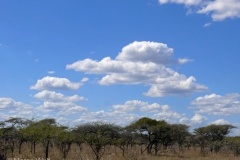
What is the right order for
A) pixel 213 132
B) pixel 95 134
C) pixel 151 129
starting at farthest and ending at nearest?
pixel 213 132 < pixel 151 129 < pixel 95 134

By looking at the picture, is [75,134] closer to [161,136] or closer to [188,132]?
[161,136]

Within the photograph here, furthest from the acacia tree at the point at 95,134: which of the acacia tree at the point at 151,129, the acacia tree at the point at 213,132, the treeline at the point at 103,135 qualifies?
the acacia tree at the point at 213,132

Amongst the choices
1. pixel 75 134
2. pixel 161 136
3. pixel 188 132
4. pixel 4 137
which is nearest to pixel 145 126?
pixel 161 136

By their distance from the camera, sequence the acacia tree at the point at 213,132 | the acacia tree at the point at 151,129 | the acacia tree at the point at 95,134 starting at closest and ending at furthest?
the acacia tree at the point at 95,134, the acacia tree at the point at 151,129, the acacia tree at the point at 213,132

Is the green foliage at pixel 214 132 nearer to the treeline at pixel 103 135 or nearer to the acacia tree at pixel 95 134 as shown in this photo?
the treeline at pixel 103 135

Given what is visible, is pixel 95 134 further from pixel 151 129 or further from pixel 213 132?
pixel 213 132

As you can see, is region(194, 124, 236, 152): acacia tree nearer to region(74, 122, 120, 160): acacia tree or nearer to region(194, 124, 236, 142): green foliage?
region(194, 124, 236, 142): green foliage

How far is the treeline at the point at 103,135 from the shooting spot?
1126 inches

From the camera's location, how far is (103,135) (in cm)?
2962

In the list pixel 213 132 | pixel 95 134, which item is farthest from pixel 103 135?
pixel 213 132

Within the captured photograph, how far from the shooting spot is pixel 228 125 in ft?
176

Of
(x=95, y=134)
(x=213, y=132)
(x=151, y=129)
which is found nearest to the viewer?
(x=95, y=134)

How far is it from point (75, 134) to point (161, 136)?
16417 mm

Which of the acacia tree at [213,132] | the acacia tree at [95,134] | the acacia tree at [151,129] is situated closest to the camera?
the acacia tree at [95,134]
